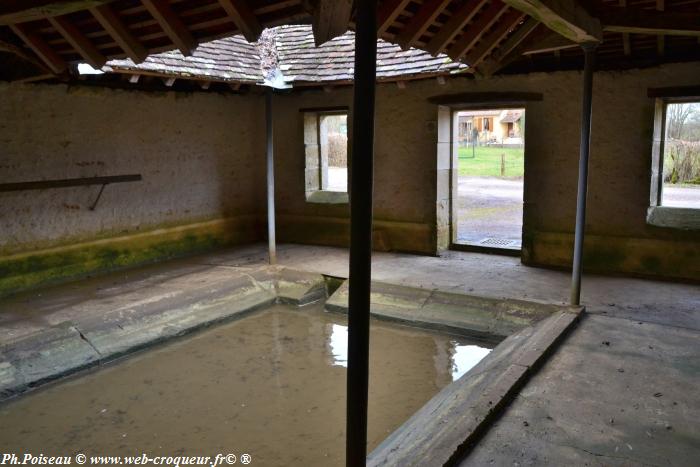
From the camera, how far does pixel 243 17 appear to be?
362cm

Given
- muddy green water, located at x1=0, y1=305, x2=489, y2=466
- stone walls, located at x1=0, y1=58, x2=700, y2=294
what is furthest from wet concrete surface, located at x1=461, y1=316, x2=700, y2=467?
stone walls, located at x1=0, y1=58, x2=700, y2=294

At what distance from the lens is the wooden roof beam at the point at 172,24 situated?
3.86 meters

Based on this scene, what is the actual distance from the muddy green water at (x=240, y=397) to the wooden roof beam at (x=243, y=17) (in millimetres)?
Answer: 2828

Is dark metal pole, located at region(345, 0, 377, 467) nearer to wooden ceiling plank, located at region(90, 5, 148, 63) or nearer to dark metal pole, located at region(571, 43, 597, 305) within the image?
wooden ceiling plank, located at region(90, 5, 148, 63)

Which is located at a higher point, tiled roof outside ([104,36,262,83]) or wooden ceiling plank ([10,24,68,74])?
tiled roof outside ([104,36,262,83])

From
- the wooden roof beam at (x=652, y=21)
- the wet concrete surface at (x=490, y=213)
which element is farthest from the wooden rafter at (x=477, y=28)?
the wet concrete surface at (x=490, y=213)

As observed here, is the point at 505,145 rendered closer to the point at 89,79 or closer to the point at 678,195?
the point at 678,195

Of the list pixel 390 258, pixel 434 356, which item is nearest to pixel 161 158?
pixel 390 258

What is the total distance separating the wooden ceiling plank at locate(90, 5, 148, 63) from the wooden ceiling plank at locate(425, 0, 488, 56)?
2.45 meters

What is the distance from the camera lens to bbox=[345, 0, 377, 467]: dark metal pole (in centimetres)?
228

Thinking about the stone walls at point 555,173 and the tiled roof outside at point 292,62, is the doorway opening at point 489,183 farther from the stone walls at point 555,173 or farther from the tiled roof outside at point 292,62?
the tiled roof outside at point 292,62

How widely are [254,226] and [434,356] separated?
5255 mm

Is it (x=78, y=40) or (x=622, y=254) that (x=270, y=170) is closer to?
(x=78, y=40)

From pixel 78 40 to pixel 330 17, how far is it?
106 inches
